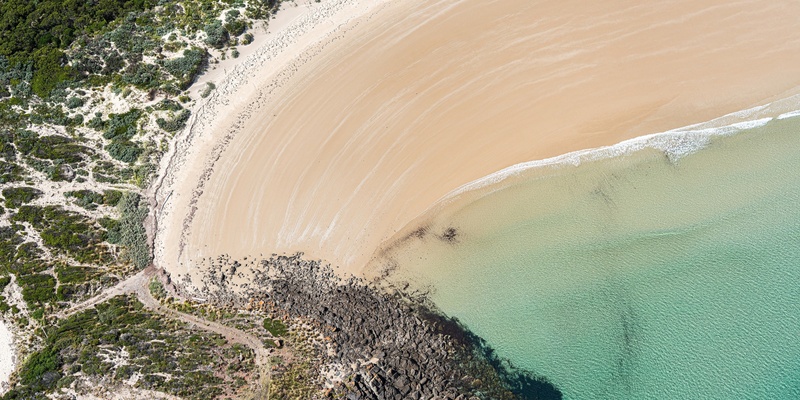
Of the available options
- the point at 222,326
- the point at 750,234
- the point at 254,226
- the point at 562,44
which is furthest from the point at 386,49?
the point at 750,234

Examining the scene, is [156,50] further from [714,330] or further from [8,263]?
[714,330]

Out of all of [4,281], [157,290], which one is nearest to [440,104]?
[157,290]

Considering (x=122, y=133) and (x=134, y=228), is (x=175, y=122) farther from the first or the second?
(x=134, y=228)

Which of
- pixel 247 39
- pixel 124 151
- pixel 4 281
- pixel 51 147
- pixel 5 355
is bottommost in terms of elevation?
pixel 5 355

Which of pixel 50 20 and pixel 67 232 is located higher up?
pixel 50 20

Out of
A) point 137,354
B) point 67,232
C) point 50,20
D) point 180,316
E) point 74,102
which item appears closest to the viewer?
point 137,354

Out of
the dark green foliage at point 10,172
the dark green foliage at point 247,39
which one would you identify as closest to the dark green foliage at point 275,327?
the dark green foliage at point 10,172

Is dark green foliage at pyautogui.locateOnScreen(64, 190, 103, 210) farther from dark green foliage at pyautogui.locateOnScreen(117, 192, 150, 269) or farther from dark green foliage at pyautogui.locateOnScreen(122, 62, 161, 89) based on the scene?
dark green foliage at pyautogui.locateOnScreen(122, 62, 161, 89)
